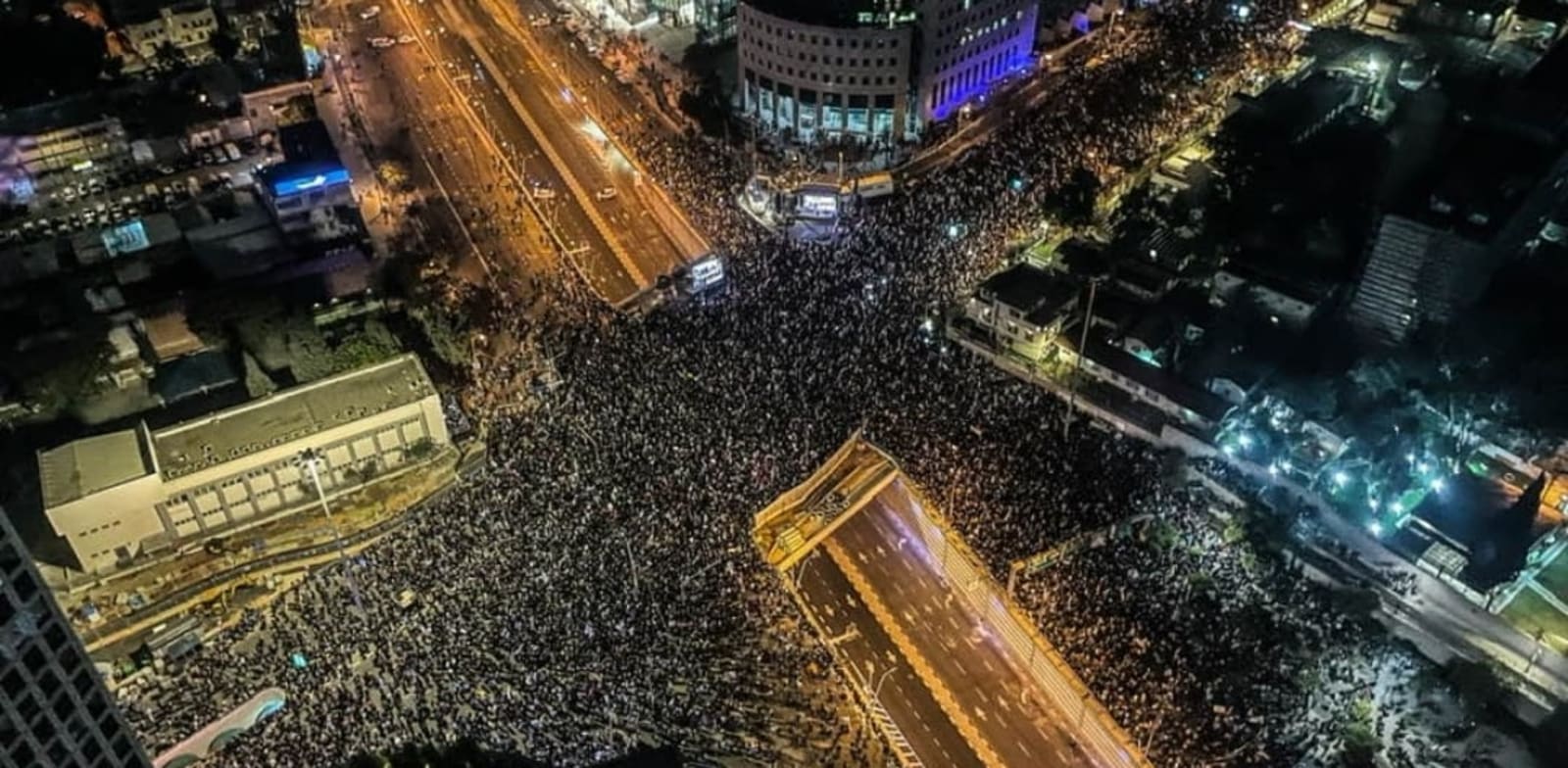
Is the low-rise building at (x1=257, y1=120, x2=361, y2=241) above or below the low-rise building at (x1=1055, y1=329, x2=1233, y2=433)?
above

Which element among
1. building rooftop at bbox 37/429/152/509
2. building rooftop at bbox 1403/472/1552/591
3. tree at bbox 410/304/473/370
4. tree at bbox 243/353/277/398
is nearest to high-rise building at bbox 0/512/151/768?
building rooftop at bbox 37/429/152/509

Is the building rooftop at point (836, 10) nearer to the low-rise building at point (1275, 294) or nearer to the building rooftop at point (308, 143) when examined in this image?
the low-rise building at point (1275, 294)

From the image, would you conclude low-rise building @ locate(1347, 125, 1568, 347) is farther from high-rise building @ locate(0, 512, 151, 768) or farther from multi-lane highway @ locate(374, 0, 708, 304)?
high-rise building @ locate(0, 512, 151, 768)

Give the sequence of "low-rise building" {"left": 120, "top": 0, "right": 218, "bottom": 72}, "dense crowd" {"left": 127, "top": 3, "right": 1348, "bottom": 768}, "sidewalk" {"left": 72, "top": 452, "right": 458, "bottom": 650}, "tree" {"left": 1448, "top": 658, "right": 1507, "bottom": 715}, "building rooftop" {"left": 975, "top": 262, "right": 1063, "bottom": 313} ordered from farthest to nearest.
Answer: "low-rise building" {"left": 120, "top": 0, "right": 218, "bottom": 72} → "building rooftop" {"left": 975, "top": 262, "right": 1063, "bottom": 313} → "sidewalk" {"left": 72, "top": 452, "right": 458, "bottom": 650} → "tree" {"left": 1448, "top": 658, "right": 1507, "bottom": 715} → "dense crowd" {"left": 127, "top": 3, "right": 1348, "bottom": 768}

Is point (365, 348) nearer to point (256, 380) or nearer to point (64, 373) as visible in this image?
point (256, 380)

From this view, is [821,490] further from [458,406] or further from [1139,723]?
[458,406]

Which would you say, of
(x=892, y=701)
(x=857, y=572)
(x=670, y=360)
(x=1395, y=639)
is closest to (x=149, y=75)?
(x=670, y=360)
